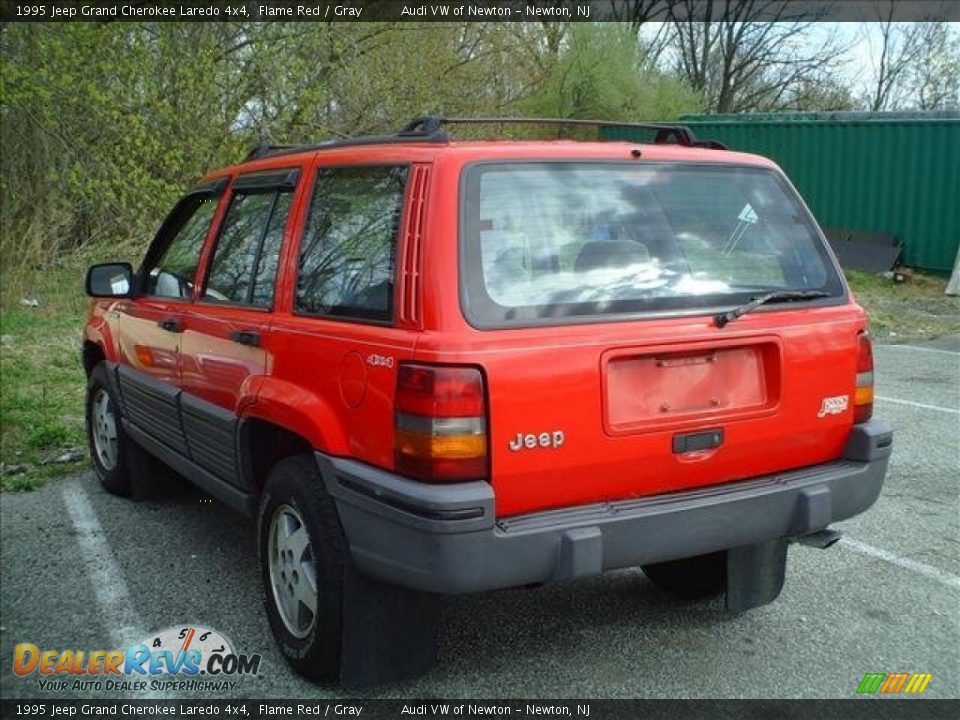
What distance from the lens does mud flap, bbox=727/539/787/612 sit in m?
3.41

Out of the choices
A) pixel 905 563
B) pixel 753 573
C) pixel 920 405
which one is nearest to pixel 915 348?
pixel 920 405

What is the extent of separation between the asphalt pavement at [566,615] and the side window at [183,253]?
1257 mm

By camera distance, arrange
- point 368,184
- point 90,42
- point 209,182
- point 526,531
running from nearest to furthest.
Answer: point 526,531 → point 368,184 → point 209,182 → point 90,42

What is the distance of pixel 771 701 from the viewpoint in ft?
10.3

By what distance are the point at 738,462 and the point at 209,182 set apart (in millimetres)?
2841

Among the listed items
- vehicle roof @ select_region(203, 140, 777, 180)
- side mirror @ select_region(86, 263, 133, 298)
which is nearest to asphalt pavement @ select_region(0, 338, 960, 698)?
side mirror @ select_region(86, 263, 133, 298)

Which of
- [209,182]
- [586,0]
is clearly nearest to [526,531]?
[209,182]

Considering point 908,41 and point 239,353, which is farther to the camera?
point 908,41

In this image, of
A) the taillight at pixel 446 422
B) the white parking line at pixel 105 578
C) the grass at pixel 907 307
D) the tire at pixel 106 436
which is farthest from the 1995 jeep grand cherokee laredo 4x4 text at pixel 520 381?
the grass at pixel 907 307

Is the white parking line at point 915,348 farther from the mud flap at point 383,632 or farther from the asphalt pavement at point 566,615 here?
the mud flap at point 383,632

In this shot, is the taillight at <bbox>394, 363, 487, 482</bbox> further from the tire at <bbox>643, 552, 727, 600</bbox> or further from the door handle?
the tire at <bbox>643, 552, 727, 600</bbox>

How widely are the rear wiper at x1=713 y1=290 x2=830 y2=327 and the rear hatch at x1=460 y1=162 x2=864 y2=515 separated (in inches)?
0.9

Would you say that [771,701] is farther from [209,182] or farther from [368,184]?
[209,182]

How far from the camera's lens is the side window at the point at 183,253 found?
172 inches
